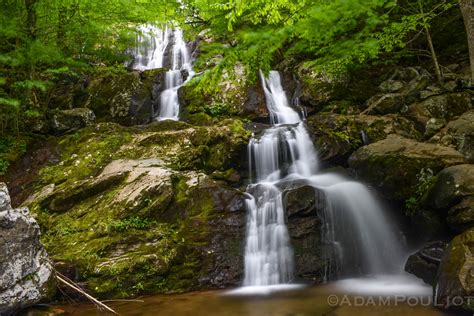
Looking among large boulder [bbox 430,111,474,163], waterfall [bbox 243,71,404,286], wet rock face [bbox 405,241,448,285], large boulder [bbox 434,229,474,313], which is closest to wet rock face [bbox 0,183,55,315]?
waterfall [bbox 243,71,404,286]

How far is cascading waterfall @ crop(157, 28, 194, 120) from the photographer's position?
12.8 meters

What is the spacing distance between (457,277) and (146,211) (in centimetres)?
530

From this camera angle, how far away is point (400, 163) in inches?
280

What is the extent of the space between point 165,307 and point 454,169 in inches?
204

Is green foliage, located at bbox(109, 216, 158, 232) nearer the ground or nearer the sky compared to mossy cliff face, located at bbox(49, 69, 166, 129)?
nearer the ground

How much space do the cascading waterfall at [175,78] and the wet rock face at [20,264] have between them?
8012mm

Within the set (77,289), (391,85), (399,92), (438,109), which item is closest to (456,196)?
(438,109)

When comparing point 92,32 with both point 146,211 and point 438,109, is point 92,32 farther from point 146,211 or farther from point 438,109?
point 438,109

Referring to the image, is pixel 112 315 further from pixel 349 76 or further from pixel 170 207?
pixel 349 76

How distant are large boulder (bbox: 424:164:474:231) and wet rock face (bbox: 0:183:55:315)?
6162 millimetres

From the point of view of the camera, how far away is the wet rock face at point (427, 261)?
5785 millimetres

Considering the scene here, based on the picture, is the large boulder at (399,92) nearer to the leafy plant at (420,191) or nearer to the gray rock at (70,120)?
the leafy plant at (420,191)

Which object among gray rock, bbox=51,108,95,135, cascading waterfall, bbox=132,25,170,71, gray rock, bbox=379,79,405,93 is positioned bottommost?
gray rock, bbox=51,108,95,135

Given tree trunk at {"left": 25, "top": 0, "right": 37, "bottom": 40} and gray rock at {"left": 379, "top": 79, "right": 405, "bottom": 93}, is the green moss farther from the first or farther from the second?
gray rock at {"left": 379, "top": 79, "right": 405, "bottom": 93}
